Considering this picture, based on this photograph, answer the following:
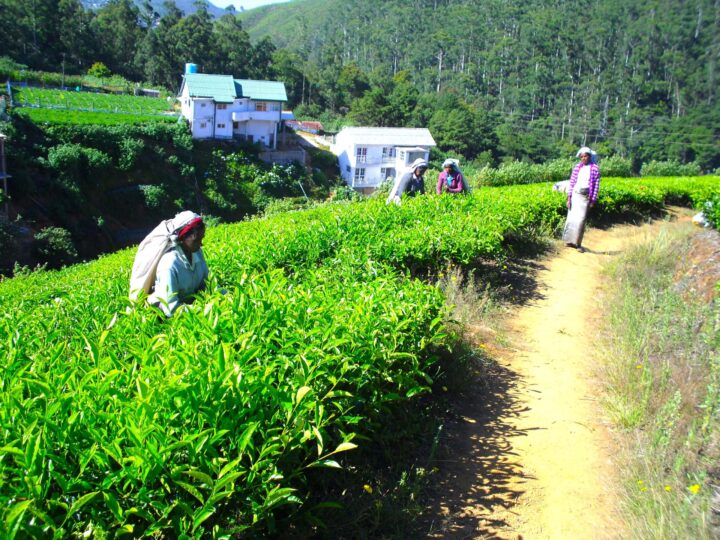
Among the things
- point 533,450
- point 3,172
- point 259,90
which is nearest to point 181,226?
point 533,450

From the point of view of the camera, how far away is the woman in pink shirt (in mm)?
9914

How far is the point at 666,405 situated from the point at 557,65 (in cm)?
11824

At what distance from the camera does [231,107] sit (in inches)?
1983

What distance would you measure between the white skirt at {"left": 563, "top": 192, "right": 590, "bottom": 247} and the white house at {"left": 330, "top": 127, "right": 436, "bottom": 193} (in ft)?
144

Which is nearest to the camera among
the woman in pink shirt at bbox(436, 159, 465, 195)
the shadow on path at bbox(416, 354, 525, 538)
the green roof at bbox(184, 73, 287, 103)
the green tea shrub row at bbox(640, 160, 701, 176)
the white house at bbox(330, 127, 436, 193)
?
the shadow on path at bbox(416, 354, 525, 538)

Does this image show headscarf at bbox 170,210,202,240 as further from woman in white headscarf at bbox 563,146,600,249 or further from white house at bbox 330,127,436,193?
white house at bbox 330,127,436,193

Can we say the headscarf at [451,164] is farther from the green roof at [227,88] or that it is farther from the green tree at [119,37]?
the green tree at [119,37]

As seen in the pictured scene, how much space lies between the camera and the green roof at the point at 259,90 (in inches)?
2084

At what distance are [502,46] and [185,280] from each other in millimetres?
125916

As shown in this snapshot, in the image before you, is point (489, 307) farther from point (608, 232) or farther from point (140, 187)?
point (140, 187)

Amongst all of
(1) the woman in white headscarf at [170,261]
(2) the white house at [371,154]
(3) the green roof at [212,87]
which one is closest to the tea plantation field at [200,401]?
(1) the woman in white headscarf at [170,261]

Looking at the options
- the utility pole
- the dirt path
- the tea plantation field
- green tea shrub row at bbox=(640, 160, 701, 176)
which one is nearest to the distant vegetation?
green tea shrub row at bbox=(640, 160, 701, 176)

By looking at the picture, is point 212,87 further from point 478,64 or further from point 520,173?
point 478,64

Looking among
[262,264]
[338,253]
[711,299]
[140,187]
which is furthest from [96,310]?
[140,187]
